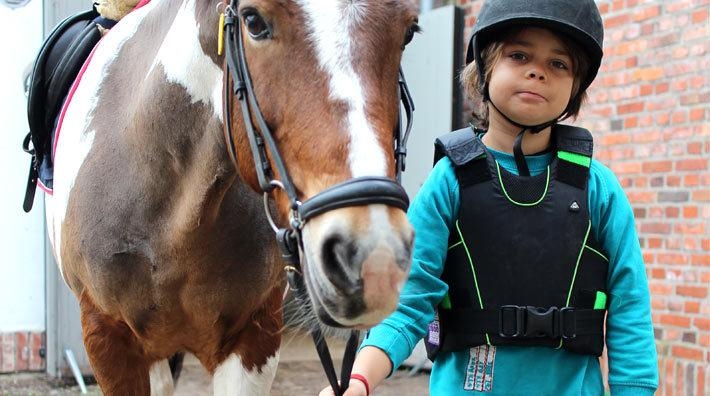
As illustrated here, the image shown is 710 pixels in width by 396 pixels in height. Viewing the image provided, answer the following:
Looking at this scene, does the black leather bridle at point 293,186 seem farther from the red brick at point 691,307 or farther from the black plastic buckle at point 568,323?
the red brick at point 691,307

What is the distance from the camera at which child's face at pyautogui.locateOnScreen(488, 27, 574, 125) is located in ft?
6.11

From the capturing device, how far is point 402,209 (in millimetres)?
1496

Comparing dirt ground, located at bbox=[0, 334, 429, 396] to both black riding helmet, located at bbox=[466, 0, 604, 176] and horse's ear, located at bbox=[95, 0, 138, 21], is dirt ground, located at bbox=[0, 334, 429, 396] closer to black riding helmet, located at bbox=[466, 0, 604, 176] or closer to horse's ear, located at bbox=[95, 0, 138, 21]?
horse's ear, located at bbox=[95, 0, 138, 21]

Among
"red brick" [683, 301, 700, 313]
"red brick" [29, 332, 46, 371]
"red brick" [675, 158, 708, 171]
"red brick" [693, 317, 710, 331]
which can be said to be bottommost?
"red brick" [29, 332, 46, 371]

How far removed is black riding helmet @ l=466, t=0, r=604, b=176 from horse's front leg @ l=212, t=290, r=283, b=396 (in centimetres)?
113

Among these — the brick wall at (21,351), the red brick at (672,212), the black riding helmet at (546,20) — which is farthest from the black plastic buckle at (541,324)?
the brick wall at (21,351)

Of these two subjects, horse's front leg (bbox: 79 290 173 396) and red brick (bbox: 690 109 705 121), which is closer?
→ horse's front leg (bbox: 79 290 173 396)

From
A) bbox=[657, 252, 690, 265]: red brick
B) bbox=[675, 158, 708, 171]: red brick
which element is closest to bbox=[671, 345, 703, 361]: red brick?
bbox=[657, 252, 690, 265]: red brick

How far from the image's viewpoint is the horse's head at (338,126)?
4.69ft

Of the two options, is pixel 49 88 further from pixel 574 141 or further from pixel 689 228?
pixel 689 228

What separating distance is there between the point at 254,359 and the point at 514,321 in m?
1.13

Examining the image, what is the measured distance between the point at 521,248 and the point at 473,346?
9.9 inches

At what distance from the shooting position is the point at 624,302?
1.86 meters

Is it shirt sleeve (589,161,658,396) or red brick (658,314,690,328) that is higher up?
shirt sleeve (589,161,658,396)
